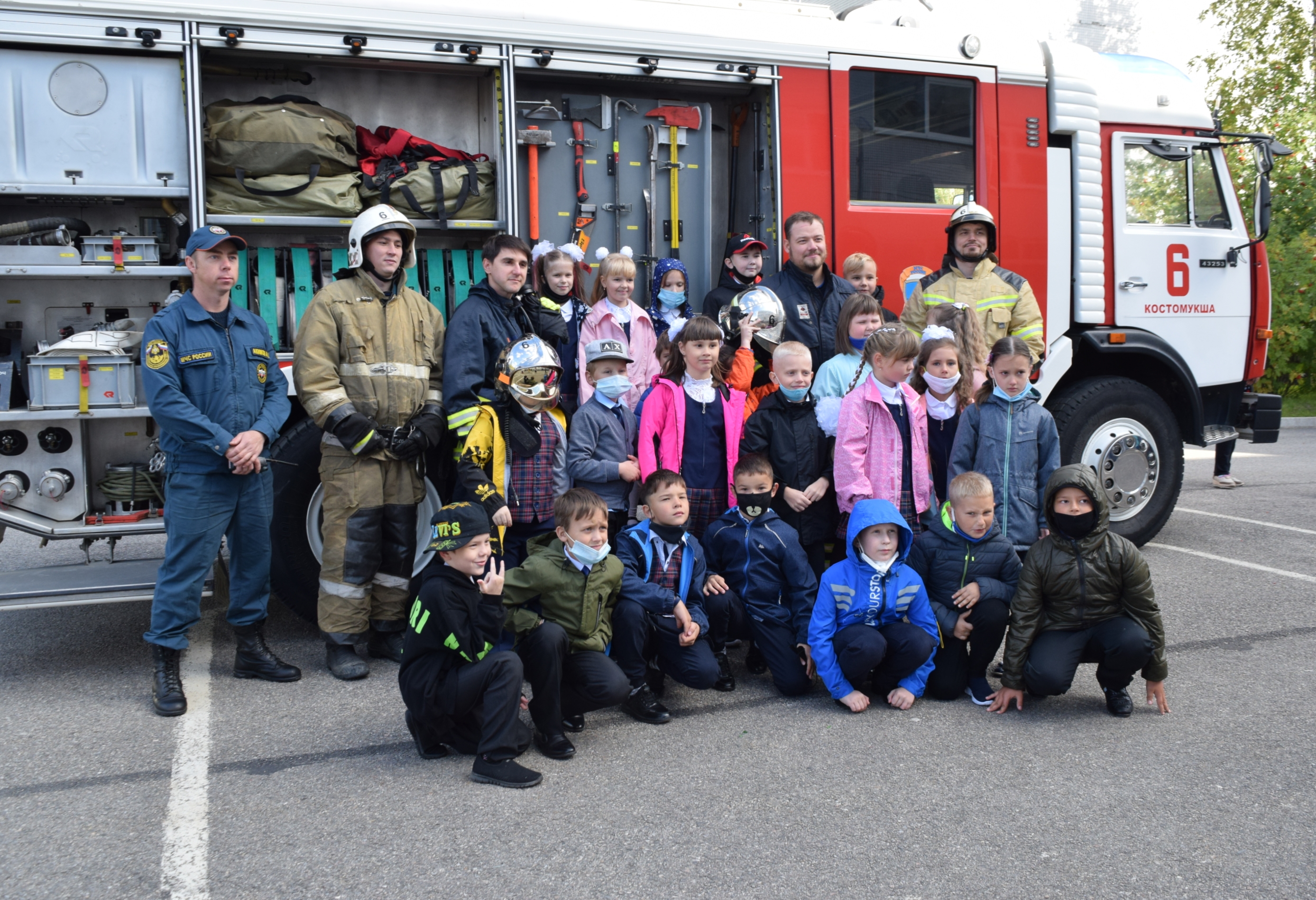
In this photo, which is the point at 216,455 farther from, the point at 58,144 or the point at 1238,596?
the point at 1238,596

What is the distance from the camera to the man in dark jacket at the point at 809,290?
544cm

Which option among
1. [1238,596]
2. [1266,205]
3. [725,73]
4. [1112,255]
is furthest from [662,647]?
[1266,205]

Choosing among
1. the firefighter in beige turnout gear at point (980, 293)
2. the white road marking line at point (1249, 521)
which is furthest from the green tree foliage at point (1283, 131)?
the firefighter in beige turnout gear at point (980, 293)

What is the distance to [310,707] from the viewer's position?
4.26 metres

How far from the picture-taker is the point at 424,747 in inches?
146

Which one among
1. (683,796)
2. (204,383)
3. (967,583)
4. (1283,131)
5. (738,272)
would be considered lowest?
(683,796)

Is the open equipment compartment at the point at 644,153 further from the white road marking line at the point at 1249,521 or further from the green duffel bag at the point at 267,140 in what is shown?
the white road marking line at the point at 1249,521

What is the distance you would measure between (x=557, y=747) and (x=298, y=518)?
2021mm

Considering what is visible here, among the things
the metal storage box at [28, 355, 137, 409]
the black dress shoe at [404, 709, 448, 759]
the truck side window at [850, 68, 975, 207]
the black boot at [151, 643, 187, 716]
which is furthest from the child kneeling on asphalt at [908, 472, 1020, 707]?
the metal storage box at [28, 355, 137, 409]

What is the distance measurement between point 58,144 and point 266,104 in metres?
0.94

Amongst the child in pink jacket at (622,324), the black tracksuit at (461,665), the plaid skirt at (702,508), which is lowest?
the black tracksuit at (461,665)

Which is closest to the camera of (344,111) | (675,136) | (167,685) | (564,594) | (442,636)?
(442,636)

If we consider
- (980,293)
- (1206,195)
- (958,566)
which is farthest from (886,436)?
(1206,195)

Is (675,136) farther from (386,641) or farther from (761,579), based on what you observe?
(386,641)
